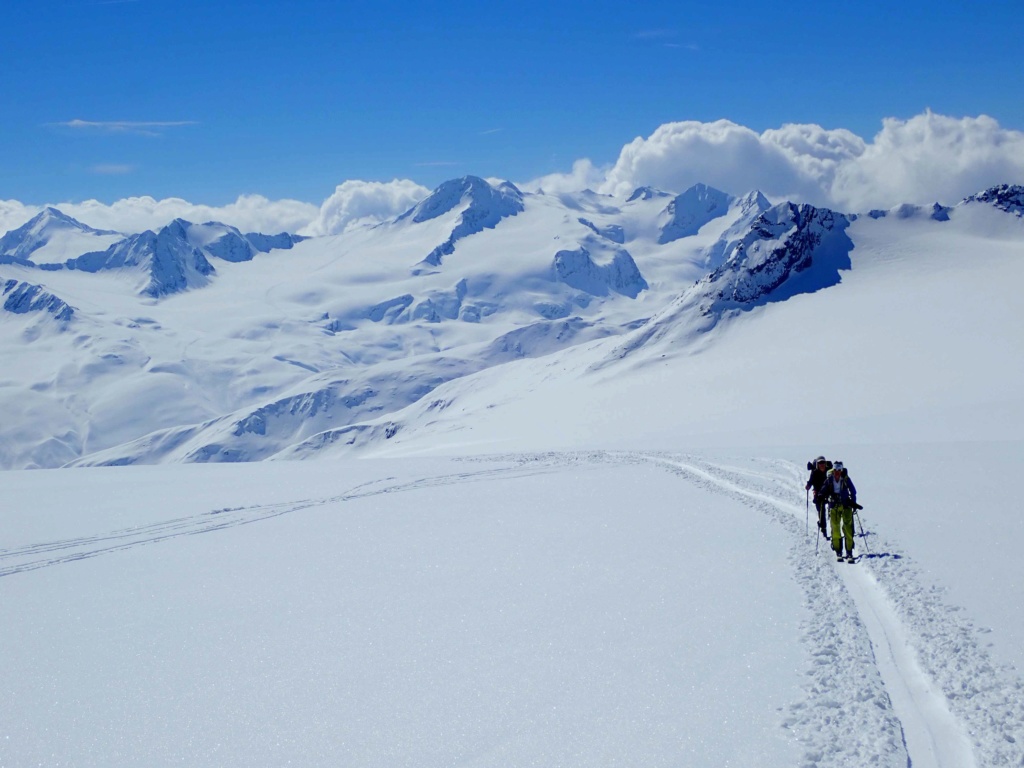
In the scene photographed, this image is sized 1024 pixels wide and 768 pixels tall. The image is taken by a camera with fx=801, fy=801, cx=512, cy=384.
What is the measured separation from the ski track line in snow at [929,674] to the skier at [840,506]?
16.9 inches

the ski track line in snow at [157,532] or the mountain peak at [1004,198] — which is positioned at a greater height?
the mountain peak at [1004,198]

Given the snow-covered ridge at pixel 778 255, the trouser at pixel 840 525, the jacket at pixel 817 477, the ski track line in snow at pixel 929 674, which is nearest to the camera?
the ski track line in snow at pixel 929 674

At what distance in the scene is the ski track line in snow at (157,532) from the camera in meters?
22.6

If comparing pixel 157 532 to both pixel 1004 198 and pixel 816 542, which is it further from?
pixel 1004 198

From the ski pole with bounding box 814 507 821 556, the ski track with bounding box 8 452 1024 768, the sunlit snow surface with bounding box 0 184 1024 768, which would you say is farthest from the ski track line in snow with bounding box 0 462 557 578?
the ski pole with bounding box 814 507 821 556

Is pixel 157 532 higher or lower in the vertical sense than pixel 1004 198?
lower

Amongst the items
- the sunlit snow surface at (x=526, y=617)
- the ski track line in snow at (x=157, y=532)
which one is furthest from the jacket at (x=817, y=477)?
the ski track line in snow at (x=157, y=532)

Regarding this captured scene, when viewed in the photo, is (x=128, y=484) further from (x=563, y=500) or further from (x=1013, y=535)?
(x=1013, y=535)

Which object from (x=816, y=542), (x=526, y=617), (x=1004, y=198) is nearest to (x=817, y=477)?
(x=816, y=542)

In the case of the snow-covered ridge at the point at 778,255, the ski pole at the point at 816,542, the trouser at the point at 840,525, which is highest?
the snow-covered ridge at the point at 778,255

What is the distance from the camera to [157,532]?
25.4 m

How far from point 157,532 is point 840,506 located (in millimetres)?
20161

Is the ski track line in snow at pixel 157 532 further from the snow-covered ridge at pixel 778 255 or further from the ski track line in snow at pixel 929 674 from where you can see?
the snow-covered ridge at pixel 778 255

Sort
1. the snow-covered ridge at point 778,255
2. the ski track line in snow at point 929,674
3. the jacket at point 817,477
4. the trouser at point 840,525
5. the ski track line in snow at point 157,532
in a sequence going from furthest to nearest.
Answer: the snow-covered ridge at point 778,255, the ski track line in snow at point 157,532, the jacket at point 817,477, the trouser at point 840,525, the ski track line in snow at point 929,674
